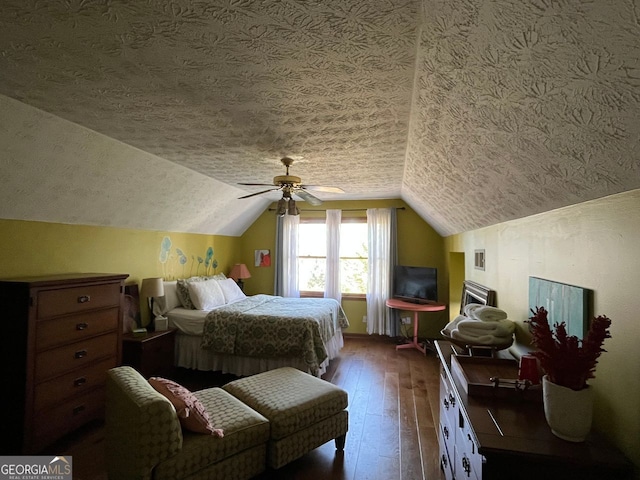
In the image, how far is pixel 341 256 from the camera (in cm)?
586

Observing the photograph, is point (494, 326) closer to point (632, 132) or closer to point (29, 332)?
point (632, 132)

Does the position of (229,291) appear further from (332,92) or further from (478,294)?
(332,92)

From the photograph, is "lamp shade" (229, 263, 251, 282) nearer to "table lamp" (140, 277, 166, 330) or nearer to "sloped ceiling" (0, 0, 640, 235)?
"table lamp" (140, 277, 166, 330)

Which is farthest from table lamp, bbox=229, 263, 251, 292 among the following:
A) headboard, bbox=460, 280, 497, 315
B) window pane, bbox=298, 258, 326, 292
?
headboard, bbox=460, 280, 497, 315

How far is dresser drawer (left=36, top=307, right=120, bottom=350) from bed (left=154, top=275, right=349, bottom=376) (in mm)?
1077

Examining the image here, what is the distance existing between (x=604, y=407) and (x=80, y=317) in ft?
11.0

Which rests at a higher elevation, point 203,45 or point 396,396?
point 203,45

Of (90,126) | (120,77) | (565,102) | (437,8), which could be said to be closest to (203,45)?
(120,77)

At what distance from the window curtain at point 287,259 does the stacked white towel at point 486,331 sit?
3977mm

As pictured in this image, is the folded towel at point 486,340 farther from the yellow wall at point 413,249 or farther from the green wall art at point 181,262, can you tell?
the green wall art at point 181,262

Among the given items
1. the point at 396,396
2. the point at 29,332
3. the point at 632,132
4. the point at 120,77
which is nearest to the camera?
the point at 632,132

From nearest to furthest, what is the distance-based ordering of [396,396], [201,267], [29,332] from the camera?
[29,332]
[396,396]
[201,267]

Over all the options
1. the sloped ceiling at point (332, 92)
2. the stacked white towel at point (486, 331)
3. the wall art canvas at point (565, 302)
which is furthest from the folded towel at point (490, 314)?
the sloped ceiling at point (332, 92)

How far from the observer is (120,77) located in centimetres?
161
